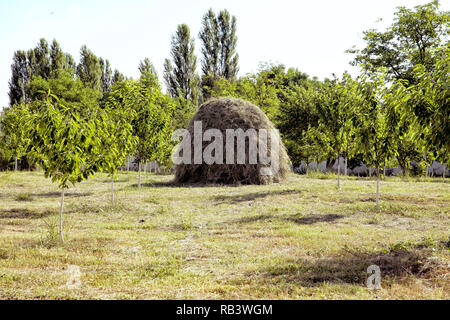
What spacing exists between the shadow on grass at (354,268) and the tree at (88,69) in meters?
40.3

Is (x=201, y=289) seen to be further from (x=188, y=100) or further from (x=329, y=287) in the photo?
(x=188, y=100)

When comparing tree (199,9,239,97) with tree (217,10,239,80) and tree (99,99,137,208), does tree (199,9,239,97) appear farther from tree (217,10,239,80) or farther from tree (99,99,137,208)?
tree (99,99,137,208)

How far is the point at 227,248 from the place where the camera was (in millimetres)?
7023

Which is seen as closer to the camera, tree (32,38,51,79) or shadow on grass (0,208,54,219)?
shadow on grass (0,208,54,219)

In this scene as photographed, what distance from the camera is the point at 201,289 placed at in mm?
4754

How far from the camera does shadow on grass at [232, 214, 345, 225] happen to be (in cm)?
991

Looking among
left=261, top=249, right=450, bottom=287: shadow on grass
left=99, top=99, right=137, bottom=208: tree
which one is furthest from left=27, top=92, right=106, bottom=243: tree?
left=261, top=249, right=450, bottom=287: shadow on grass

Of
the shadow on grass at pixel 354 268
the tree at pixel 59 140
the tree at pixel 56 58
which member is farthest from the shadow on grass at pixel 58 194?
the tree at pixel 56 58

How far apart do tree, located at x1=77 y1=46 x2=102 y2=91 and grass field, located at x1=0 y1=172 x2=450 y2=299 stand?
30.6 metres

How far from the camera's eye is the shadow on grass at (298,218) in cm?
991

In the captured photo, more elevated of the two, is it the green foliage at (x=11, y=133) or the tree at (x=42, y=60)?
the tree at (x=42, y=60)

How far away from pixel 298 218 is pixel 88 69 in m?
38.4

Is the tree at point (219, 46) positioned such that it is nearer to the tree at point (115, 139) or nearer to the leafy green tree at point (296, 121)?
the leafy green tree at point (296, 121)

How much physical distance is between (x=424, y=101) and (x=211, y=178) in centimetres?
1337
